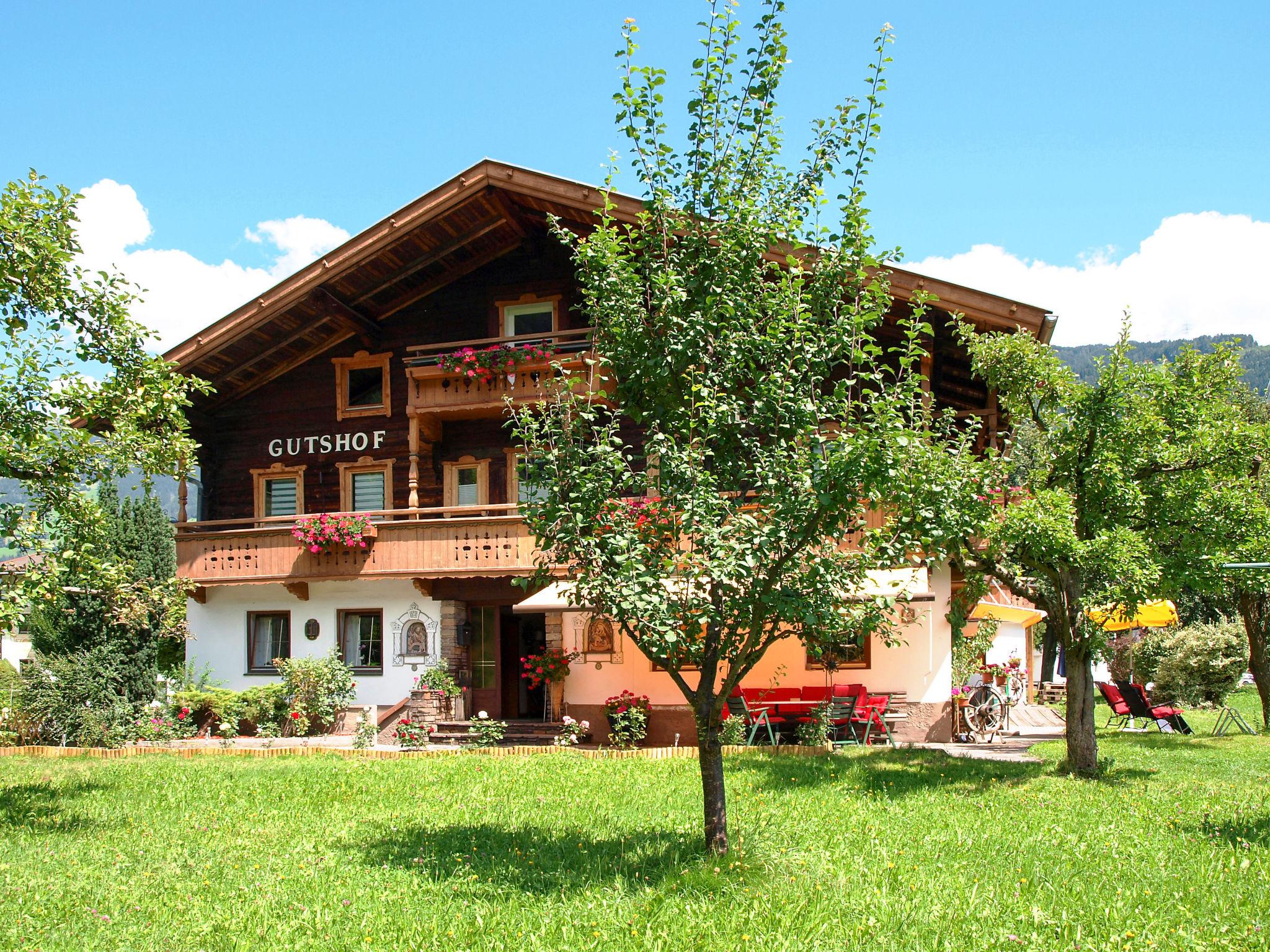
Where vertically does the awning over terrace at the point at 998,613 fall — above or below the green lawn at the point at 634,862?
above

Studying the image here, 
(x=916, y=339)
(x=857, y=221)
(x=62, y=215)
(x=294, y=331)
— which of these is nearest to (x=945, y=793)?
(x=916, y=339)

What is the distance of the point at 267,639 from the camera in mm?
20688

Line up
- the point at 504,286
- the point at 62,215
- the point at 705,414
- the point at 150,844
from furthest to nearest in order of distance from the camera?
the point at 504,286 → the point at 62,215 → the point at 150,844 → the point at 705,414

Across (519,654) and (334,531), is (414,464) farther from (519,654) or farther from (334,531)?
(519,654)

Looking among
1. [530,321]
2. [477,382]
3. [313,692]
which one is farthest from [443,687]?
[530,321]

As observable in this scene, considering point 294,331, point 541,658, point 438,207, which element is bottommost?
point 541,658

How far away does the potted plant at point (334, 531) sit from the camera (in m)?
18.9

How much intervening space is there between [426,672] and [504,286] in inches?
302

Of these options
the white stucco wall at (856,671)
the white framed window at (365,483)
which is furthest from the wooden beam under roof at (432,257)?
the white stucco wall at (856,671)

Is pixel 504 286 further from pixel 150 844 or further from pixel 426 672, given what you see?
pixel 150 844

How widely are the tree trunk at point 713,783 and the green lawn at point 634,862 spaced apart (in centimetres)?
22

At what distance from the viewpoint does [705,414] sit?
7512 millimetres

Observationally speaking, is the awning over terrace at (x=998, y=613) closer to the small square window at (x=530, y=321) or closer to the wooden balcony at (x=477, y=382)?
the wooden balcony at (x=477, y=382)

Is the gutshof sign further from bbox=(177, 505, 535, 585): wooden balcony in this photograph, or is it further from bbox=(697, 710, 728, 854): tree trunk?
bbox=(697, 710, 728, 854): tree trunk
